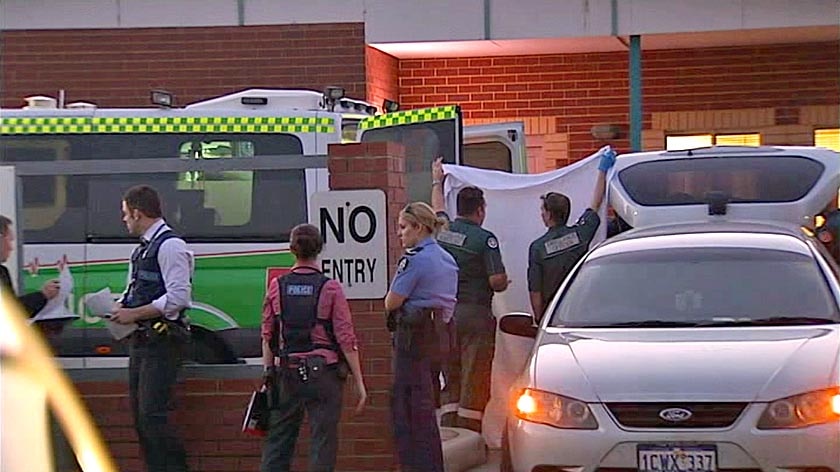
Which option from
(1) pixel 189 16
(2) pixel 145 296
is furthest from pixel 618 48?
A: (2) pixel 145 296

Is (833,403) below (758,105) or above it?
below

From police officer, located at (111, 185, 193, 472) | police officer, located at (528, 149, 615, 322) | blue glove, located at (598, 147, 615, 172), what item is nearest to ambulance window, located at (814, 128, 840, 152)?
blue glove, located at (598, 147, 615, 172)

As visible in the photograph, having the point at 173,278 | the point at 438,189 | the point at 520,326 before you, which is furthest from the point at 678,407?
the point at 438,189

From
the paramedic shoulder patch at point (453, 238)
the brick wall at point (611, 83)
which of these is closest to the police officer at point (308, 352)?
the paramedic shoulder patch at point (453, 238)

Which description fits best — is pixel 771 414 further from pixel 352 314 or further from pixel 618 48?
pixel 618 48

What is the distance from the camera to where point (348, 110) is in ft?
36.0

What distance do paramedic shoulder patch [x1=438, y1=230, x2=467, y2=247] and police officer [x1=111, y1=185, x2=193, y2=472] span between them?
2.00 metres

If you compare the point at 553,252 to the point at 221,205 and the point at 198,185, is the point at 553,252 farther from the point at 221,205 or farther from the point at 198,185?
the point at 198,185

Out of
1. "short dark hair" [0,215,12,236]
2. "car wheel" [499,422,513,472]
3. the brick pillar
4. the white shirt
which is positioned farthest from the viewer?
the brick pillar

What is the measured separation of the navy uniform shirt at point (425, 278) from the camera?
24.8ft

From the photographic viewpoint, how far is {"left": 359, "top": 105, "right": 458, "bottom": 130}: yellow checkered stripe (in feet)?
33.5

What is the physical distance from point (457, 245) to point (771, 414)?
3424 millimetres

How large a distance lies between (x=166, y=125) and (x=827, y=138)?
8.42 m

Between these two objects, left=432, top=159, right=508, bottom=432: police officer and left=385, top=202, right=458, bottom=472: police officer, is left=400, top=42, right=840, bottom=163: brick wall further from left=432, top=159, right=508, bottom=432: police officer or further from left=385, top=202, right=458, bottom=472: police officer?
left=385, top=202, right=458, bottom=472: police officer
